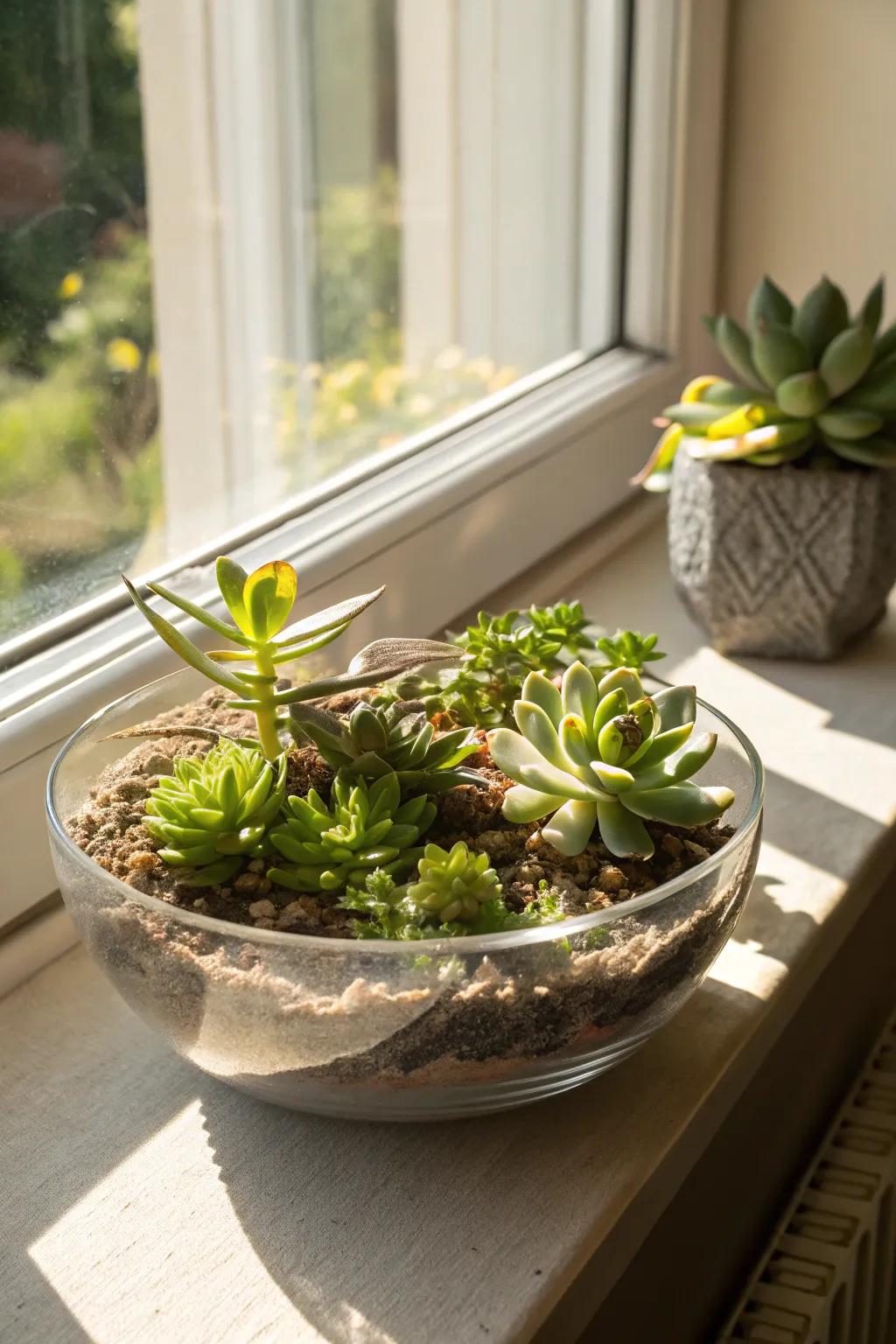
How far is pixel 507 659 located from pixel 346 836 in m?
0.18

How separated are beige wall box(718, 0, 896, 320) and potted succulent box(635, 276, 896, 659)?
0.30 metres

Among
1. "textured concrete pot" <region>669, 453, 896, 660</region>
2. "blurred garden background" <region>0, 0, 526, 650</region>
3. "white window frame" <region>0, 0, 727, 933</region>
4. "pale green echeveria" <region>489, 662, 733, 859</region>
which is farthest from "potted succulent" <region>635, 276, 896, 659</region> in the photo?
"pale green echeveria" <region>489, 662, 733, 859</region>

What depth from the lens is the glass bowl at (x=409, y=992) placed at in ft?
1.51

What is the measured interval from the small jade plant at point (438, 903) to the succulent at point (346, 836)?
0.03 feet

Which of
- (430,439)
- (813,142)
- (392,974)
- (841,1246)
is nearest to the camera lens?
(392,974)

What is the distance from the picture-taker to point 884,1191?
0.82m

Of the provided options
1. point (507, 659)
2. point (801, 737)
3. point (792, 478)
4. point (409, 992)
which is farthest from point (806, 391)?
point (409, 992)

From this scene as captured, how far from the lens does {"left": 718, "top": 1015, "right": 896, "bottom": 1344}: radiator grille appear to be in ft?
2.41

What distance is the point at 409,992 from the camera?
46cm

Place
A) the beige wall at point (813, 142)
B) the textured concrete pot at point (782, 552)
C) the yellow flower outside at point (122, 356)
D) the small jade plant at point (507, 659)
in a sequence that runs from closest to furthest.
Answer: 1. the small jade plant at point (507, 659)
2. the yellow flower outside at point (122, 356)
3. the textured concrete pot at point (782, 552)
4. the beige wall at point (813, 142)

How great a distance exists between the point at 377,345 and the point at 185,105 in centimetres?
26

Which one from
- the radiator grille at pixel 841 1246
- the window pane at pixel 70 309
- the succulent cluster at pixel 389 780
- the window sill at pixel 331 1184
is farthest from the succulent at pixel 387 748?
the radiator grille at pixel 841 1246

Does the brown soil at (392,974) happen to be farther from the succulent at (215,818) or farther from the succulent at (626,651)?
the succulent at (626,651)

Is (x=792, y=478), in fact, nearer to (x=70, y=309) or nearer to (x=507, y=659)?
(x=507, y=659)
